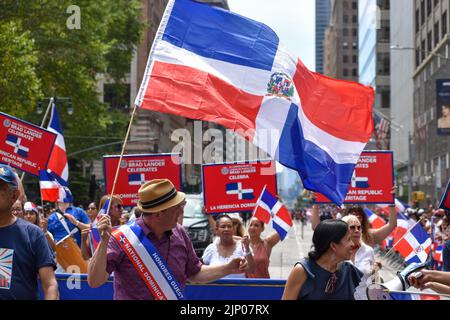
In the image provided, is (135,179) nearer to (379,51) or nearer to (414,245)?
(414,245)

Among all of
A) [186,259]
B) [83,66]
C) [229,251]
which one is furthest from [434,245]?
[83,66]

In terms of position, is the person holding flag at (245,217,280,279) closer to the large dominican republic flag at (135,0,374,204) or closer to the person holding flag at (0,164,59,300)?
the large dominican republic flag at (135,0,374,204)

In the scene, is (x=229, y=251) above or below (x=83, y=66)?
below

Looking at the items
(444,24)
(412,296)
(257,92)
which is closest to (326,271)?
(412,296)

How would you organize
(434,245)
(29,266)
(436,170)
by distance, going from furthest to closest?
1. (436,170)
2. (434,245)
3. (29,266)

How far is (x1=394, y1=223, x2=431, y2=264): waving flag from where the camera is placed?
12.5 m

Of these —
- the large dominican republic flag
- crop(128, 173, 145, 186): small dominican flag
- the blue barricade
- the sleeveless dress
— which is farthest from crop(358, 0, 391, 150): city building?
the large dominican republic flag

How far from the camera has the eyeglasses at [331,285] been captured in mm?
4875

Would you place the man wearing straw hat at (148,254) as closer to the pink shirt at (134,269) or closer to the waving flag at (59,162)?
the pink shirt at (134,269)

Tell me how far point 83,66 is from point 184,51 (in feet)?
94.6

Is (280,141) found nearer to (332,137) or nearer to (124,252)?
(332,137)

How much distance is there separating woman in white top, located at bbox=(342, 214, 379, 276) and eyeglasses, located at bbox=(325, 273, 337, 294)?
10.5ft

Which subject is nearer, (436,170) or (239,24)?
(239,24)

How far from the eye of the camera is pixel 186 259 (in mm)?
5633
